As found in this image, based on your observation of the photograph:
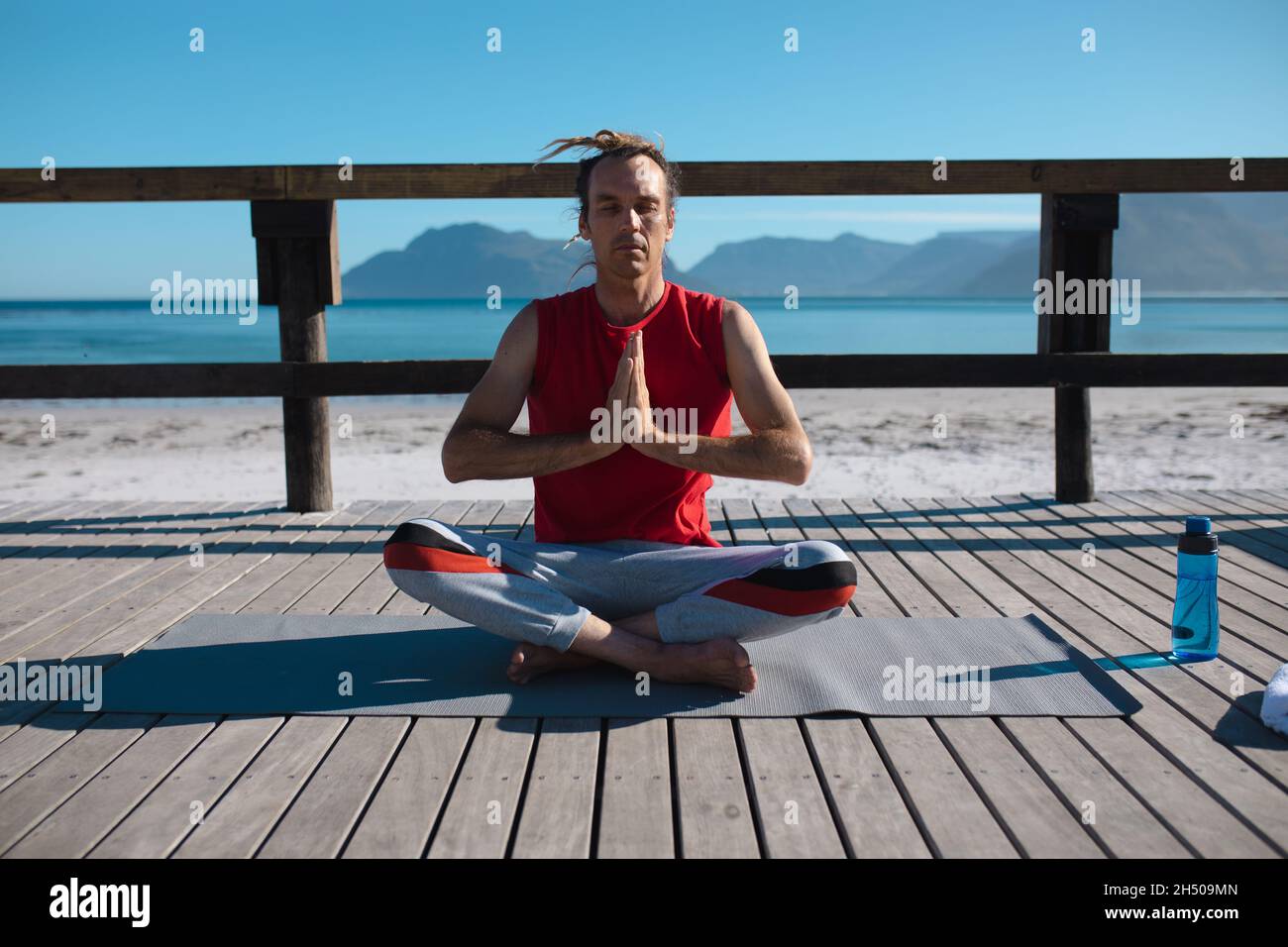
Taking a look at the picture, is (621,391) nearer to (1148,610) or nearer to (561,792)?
(561,792)

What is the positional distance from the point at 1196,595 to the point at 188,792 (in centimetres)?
235

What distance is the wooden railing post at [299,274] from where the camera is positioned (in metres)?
4.48

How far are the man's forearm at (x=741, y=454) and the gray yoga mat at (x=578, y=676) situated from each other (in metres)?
0.49

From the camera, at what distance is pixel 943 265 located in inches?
6550

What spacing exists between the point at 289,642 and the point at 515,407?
2.90ft

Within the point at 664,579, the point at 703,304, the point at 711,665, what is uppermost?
the point at 703,304

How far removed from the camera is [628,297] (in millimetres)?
2637

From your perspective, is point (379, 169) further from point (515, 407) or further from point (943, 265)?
point (943, 265)

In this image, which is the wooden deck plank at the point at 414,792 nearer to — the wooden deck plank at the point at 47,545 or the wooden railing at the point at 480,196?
the wooden deck plank at the point at 47,545

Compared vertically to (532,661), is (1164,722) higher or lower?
lower

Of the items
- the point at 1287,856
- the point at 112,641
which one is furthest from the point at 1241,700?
the point at 112,641

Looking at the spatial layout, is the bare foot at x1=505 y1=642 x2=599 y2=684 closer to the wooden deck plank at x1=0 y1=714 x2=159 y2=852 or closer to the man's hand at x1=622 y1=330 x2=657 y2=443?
the man's hand at x1=622 y1=330 x2=657 y2=443

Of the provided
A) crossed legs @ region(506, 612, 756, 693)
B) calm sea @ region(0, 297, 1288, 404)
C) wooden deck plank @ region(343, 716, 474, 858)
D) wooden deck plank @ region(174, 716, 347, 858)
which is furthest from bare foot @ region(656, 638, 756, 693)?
calm sea @ region(0, 297, 1288, 404)

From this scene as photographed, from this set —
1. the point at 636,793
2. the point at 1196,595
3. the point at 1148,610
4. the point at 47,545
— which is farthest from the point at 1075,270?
the point at 47,545
